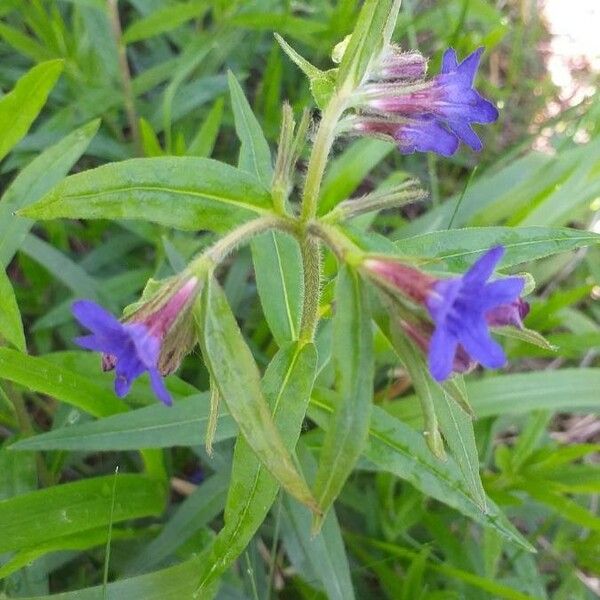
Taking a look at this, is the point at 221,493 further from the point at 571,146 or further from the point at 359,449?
the point at 571,146

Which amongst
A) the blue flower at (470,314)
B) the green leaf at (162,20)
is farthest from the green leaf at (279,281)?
the green leaf at (162,20)

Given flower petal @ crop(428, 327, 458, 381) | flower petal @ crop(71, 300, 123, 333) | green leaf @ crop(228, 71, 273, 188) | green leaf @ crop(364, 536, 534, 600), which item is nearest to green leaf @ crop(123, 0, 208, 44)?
green leaf @ crop(228, 71, 273, 188)

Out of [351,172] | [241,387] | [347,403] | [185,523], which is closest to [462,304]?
[347,403]

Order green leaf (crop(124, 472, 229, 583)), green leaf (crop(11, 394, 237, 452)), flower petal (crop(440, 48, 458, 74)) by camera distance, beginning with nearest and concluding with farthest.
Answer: flower petal (crop(440, 48, 458, 74)) → green leaf (crop(11, 394, 237, 452)) → green leaf (crop(124, 472, 229, 583))

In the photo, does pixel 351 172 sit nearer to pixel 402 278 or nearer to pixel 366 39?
pixel 366 39

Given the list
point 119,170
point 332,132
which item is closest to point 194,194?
point 119,170

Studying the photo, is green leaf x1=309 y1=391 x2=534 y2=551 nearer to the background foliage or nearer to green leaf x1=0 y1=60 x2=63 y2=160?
the background foliage

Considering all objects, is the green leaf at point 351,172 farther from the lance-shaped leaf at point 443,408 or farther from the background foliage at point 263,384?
the lance-shaped leaf at point 443,408
